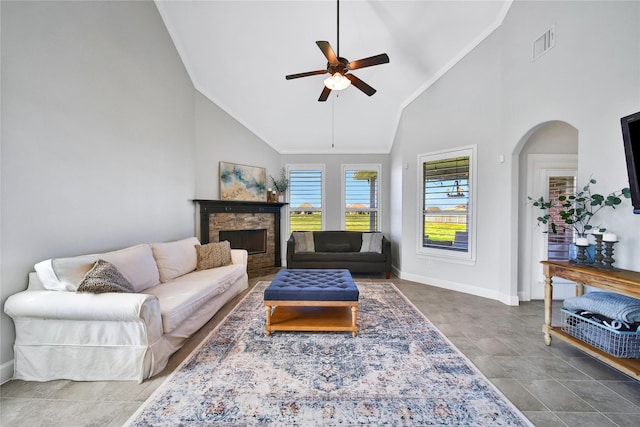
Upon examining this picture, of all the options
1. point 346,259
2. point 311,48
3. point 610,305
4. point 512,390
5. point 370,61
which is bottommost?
point 512,390

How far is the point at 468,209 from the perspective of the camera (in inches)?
156

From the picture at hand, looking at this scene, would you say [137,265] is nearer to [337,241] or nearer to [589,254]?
[337,241]

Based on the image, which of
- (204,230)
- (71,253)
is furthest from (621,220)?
(204,230)

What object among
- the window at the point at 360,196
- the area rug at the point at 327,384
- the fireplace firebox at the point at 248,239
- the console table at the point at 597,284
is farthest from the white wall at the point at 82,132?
the console table at the point at 597,284

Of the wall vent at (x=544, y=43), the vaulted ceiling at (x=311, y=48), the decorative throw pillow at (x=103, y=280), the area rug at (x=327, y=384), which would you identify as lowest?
the area rug at (x=327, y=384)

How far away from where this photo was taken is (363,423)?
58.3 inches

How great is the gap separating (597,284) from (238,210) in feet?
16.2

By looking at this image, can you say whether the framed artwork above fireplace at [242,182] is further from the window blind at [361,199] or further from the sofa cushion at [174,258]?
the window blind at [361,199]

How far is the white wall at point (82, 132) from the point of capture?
6.31 ft

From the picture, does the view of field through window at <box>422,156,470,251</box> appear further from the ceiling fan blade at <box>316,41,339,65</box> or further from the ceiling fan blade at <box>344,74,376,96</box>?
the ceiling fan blade at <box>316,41,339,65</box>

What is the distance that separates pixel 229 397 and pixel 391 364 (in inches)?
49.6

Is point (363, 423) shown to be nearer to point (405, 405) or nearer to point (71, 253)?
point (405, 405)

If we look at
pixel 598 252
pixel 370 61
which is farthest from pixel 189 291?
pixel 598 252

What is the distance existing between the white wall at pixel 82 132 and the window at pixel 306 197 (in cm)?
279
